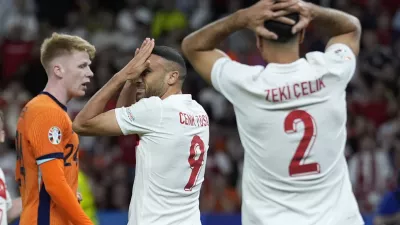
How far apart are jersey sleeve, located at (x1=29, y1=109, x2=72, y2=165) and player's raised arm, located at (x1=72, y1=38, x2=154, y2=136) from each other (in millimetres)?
562

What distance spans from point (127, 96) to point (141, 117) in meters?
0.62

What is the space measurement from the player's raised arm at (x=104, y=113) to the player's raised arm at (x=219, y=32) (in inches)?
16.4

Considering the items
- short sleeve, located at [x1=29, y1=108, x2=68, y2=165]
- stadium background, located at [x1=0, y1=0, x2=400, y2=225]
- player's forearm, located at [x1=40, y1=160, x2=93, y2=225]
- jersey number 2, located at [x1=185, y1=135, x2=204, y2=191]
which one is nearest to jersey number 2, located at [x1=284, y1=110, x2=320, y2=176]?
jersey number 2, located at [x1=185, y1=135, x2=204, y2=191]

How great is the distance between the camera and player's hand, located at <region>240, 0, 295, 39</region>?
452cm

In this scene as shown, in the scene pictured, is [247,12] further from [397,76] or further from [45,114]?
[397,76]

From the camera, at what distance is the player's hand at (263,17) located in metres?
4.52

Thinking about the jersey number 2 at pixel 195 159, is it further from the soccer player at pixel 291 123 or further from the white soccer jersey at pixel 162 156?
the soccer player at pixel 291 123

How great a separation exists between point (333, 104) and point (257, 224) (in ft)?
2.50

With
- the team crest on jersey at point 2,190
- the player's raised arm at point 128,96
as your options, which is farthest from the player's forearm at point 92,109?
the team crest on jersey at point 2,190

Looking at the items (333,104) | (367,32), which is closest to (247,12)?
(333,104)

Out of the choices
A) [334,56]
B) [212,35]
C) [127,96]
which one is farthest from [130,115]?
[334,56]

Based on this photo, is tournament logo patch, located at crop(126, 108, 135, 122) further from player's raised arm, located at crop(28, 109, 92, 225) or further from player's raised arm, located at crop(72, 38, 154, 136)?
player's raised arm, located at crop(28, 109, 92, 225)

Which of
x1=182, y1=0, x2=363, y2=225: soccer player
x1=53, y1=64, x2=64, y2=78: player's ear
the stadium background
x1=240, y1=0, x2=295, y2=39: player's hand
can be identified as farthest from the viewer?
the stadium background

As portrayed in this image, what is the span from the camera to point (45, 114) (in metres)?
5.82
